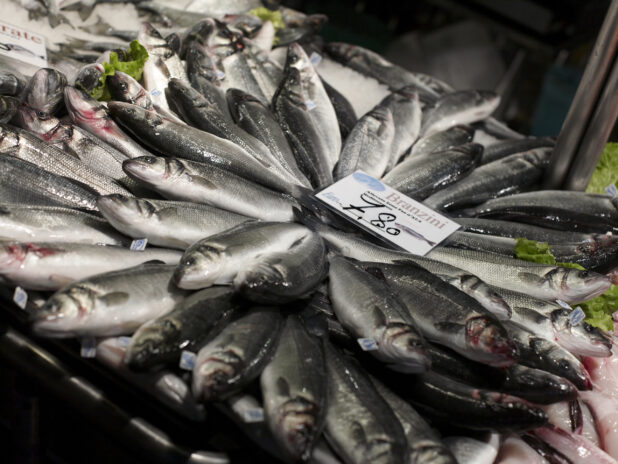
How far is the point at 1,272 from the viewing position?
145 centimetres

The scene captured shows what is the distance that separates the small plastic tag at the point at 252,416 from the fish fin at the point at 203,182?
830mm

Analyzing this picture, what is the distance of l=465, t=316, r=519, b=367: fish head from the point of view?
1.44 m

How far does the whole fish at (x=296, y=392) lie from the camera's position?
124 centimetres

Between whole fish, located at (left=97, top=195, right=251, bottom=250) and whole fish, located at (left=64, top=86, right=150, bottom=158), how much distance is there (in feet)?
1.73

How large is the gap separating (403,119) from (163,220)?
1671 millimetres

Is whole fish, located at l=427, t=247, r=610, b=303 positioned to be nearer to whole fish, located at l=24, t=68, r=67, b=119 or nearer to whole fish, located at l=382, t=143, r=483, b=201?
whole fish, located at l=382, t=143, r=483, b=201

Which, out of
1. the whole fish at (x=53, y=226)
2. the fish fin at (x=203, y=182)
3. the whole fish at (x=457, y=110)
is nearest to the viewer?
the whole fish at (x=53, y=226)

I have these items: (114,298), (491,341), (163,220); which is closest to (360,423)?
(491,341)

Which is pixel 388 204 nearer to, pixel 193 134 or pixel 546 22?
pixel 193 134

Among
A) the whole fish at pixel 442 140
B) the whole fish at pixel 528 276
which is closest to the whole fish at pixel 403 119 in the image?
the whole fish at pixel 442 140

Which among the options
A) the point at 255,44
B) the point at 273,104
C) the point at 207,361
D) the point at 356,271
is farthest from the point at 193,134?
the point at 255,44

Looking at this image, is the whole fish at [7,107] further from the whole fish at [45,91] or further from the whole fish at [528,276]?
the whole fish at [528,276]

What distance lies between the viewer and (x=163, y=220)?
5.49 feet

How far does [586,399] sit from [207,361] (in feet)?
4.32
